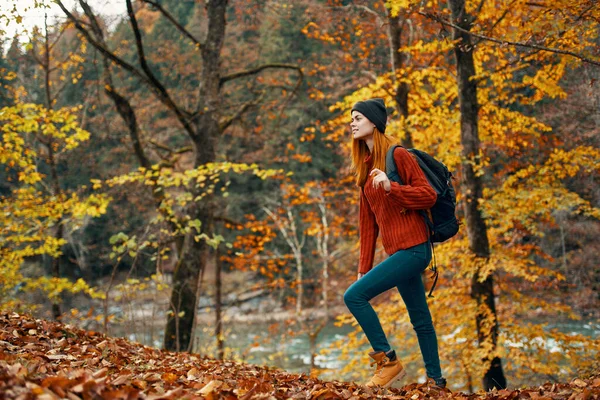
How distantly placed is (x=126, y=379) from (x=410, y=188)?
208 centimetres

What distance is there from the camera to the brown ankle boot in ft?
12.6

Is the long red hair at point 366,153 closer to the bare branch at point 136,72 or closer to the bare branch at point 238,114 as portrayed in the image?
the bare branch at point 136,72

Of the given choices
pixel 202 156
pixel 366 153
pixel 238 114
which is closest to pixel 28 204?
pixel 202 156

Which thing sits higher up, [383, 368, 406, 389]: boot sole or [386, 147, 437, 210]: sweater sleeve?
[386, 147, 437, 210]: sweater sleeve

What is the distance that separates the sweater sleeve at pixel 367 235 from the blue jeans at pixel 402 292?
32cm

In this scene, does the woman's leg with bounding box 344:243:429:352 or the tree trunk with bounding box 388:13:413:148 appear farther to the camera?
the tree trunk with bounding box 388:13:413:148

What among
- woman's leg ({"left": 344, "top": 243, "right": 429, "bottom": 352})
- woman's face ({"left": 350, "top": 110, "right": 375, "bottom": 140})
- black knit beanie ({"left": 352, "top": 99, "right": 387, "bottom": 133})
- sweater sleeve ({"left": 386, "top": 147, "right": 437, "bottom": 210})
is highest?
black knit beanie ({"left": 352, "top": 99, "right": 387, "bottom": 133})

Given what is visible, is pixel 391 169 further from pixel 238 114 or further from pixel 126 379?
pixel 238 114

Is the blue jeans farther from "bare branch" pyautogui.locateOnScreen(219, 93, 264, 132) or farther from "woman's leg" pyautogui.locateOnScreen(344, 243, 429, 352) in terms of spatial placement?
"bare branch" pyautogui.locateOnScreen(219, 93, 264, 132)

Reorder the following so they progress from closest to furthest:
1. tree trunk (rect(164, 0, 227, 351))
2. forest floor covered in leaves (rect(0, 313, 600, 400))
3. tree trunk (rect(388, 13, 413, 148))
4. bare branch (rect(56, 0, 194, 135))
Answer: forest floor covered in leaves (rect(0, 313, 600, 400)) → bare branch (rect(56, 0, 194, 135)) → tree trunk (rect(164, 0, 227, 351)) → tree trunk (rect(388, 13, 413, 148))

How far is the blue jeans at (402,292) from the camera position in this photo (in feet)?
12.3

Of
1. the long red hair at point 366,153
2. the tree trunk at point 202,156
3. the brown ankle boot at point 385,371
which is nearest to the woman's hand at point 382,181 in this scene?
the long red hair at point 366,153

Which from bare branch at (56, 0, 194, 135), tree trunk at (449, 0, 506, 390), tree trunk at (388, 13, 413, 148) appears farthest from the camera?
tree trunk at (388, 13, 413, 148)

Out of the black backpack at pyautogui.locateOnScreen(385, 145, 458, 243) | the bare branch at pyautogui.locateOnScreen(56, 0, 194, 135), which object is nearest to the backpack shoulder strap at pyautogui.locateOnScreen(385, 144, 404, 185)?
the black backpack at pyautogui.locateOnScreen(385, 145, 458, 243)
